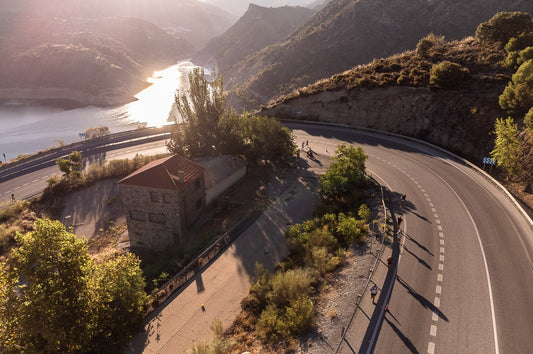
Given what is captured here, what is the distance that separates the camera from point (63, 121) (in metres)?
106

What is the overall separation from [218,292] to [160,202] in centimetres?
1159

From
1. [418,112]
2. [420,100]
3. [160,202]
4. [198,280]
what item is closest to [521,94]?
[418,112]

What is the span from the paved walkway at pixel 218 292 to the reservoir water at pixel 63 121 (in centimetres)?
7807

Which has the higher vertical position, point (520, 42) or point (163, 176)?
point (520, 42)

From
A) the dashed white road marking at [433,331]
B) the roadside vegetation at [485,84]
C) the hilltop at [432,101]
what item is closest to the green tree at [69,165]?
the hilltop at [432,101]

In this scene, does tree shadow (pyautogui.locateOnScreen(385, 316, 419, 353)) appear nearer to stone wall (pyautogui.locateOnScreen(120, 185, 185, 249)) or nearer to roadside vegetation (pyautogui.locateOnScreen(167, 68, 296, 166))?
stone wall (pyautogui.locateOnScreen(120, 185, 185, 249))

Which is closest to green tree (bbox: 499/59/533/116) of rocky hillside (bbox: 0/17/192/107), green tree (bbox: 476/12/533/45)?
green tree (bbox: 476/12/533/45)

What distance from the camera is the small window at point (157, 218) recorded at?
2941cm

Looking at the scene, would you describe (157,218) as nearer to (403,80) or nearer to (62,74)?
(403,80)

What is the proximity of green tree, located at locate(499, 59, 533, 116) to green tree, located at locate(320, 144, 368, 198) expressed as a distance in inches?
795

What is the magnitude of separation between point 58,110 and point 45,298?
13261 centimetres

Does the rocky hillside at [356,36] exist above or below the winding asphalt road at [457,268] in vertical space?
above

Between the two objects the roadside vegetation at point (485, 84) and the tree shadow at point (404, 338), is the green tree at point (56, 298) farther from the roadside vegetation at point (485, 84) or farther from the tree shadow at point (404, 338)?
the roadside vegetation at point (485, 84)

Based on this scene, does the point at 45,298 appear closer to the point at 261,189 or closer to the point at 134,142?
the point at 261,189
